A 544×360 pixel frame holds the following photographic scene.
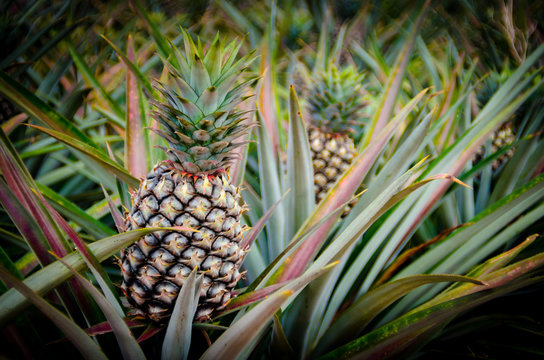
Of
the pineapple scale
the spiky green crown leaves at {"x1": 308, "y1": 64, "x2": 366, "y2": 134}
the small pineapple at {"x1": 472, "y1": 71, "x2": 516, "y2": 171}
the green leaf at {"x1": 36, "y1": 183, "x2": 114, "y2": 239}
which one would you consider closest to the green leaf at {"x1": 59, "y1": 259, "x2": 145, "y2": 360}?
the pineapple scale

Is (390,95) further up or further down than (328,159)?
further up

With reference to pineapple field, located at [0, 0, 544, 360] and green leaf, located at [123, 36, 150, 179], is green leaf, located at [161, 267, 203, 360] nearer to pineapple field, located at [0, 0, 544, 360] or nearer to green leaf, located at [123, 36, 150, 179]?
pineapple field, located at [0, 0, 544, 360]

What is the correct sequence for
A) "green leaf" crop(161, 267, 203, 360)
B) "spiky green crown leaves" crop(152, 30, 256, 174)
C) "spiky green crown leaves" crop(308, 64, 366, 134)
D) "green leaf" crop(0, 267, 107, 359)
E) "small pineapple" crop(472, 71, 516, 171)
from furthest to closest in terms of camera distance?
"small pineapple" crop(472, 71, 516, 171)
"spiky green crown leaves" crop(308, 64, 366, 134)
"spiky green crown leaves" crop(152, 30, 256, 174)
"green leaf" crop(161, 267, 203, 360)
"green leaf" crop(0, 267, 107, 359)

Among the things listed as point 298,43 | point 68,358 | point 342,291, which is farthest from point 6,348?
point 298,43

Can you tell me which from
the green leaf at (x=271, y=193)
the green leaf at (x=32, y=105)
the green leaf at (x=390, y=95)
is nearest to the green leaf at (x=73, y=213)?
the green leaf at (x=32, y=105)

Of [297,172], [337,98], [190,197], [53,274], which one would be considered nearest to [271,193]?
[297,172]

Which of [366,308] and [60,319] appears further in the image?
[366,308]

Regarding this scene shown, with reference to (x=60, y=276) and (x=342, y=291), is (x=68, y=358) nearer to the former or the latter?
(x=60, y=276)

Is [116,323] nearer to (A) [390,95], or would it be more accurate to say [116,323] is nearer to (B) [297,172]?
(B) [297,172]
